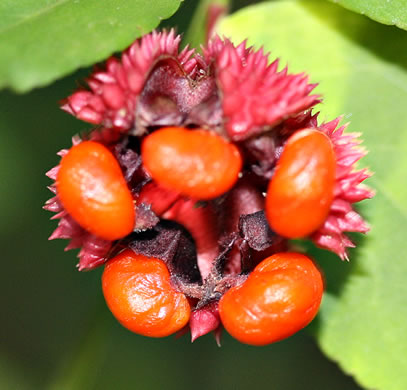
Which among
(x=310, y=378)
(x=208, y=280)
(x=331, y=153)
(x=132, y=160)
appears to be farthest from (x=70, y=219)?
(x=310, y=378)

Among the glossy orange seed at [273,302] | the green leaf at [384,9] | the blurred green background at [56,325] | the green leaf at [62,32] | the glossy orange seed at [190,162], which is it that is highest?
the green leaf at [384,9]

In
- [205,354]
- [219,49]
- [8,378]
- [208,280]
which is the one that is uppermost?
[219,49]

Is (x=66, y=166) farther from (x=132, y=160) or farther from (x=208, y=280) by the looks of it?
(x=208, y=280)

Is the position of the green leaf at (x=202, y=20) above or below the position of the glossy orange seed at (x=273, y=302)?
above

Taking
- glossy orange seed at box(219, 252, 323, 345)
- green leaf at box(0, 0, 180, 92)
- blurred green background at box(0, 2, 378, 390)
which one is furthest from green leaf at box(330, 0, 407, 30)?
blurred green background at box(0, 2, 378, 390)

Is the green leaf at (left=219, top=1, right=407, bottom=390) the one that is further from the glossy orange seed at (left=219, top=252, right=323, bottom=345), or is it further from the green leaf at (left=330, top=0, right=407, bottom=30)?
the glossy orange seed at (left=219, top=252, right=323, bottom=345)

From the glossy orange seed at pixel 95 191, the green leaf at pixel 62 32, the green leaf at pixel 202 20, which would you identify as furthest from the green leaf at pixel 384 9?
the glossy orange seed at pixel 95 191

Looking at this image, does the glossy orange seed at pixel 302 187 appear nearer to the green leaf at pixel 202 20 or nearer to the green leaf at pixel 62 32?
the green leaf at pixel 62 32
